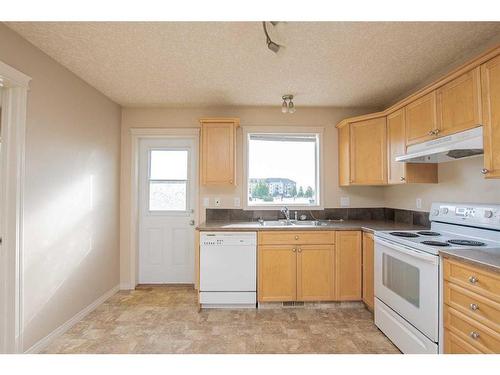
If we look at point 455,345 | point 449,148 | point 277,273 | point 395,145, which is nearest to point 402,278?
point 455,345

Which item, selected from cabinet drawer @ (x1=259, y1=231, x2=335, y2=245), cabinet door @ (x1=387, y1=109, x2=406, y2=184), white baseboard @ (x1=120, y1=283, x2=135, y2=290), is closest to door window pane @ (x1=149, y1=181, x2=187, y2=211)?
white baseboard @ (x1=120, y1=283, x2=135, y2=290)

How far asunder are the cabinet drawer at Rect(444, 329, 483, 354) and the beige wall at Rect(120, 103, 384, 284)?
1961 millimetres

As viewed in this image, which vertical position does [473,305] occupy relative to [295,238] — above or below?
below

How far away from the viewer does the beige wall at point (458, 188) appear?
6.42 ft

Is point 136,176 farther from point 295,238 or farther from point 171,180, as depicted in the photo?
point 295,238

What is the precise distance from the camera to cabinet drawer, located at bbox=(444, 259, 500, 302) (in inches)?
50.1

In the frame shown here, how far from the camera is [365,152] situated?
2.95 m

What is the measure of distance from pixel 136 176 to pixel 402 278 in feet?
10.5

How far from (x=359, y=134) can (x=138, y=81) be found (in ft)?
8.38

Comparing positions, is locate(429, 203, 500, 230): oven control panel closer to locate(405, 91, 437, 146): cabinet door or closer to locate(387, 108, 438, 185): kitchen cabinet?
locate(387, 108, 438, 185): kitchen cabinet

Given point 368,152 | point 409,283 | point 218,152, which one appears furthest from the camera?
point 218,152

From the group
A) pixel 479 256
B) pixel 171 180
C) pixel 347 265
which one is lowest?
pixel 347 265
